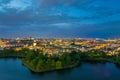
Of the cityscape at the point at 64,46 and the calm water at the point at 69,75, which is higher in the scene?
the cityscape at the point at 64,46

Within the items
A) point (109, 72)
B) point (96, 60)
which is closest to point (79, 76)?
point (109, 72)

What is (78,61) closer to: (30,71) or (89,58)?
(89,58)

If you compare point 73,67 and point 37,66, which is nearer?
point 37,66

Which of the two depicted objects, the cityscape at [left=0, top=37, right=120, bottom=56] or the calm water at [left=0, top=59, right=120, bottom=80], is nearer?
the calm water at [left=0, top=59, right=120, bottom=80]

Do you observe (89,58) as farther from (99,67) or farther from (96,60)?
(99,67)

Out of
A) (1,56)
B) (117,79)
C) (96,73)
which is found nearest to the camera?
(117,79)

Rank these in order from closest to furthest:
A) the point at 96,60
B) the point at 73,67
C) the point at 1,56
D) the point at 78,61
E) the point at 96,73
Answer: the point at 96,73, the point at 73,67, the point at 78,61, the point at 96,60, the point at 1,56

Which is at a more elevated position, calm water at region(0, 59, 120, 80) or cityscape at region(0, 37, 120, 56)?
cityscape at region(0, 37, 120, 56)

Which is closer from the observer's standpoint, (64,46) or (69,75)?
(69,75)

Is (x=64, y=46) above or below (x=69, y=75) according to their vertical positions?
above

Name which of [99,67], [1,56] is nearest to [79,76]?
[99,67]

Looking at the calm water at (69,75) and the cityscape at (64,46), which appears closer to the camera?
the calm water at (69,75)
